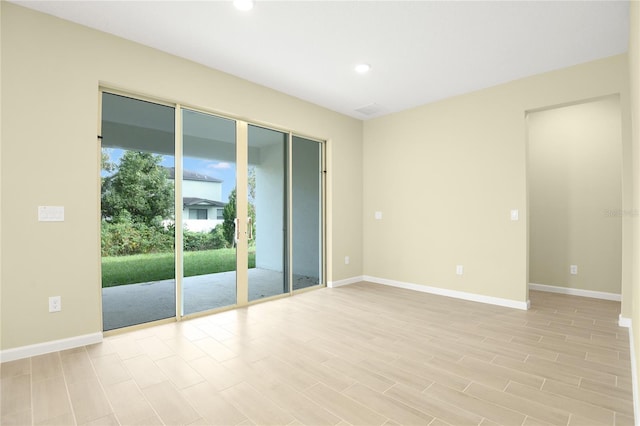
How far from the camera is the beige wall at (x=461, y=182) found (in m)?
3.87

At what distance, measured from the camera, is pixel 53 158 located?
8.84 feet

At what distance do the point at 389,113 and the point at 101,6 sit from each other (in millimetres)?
4039

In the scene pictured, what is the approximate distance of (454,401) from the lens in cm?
196

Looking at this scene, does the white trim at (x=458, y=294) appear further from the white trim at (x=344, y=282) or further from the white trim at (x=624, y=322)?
the white trim at (x=624, y=322)

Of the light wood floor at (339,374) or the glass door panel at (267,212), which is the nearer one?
the light wood floor at (339,374)

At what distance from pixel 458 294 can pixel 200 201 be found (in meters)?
3.75

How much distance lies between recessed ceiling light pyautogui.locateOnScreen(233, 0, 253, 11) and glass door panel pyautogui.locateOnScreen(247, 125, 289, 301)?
1.76 metres

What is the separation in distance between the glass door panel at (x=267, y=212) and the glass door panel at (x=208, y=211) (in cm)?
29

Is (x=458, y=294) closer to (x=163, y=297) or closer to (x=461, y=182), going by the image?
(x=461, y=182)

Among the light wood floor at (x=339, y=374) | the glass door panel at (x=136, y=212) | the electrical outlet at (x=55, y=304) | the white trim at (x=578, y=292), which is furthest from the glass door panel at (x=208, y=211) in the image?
the white trim at (x=578, y=292)

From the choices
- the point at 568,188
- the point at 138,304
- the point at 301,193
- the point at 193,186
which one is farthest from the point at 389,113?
the point at 138,304

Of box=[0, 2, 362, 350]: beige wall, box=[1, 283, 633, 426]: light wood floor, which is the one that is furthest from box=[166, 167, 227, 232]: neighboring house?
box=[1, 283, 633, 426]: light wood floor

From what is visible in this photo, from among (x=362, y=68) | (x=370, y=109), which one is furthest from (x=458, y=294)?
(x=362, y=68)

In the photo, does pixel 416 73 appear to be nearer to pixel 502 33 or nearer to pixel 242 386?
pixel 502 33
